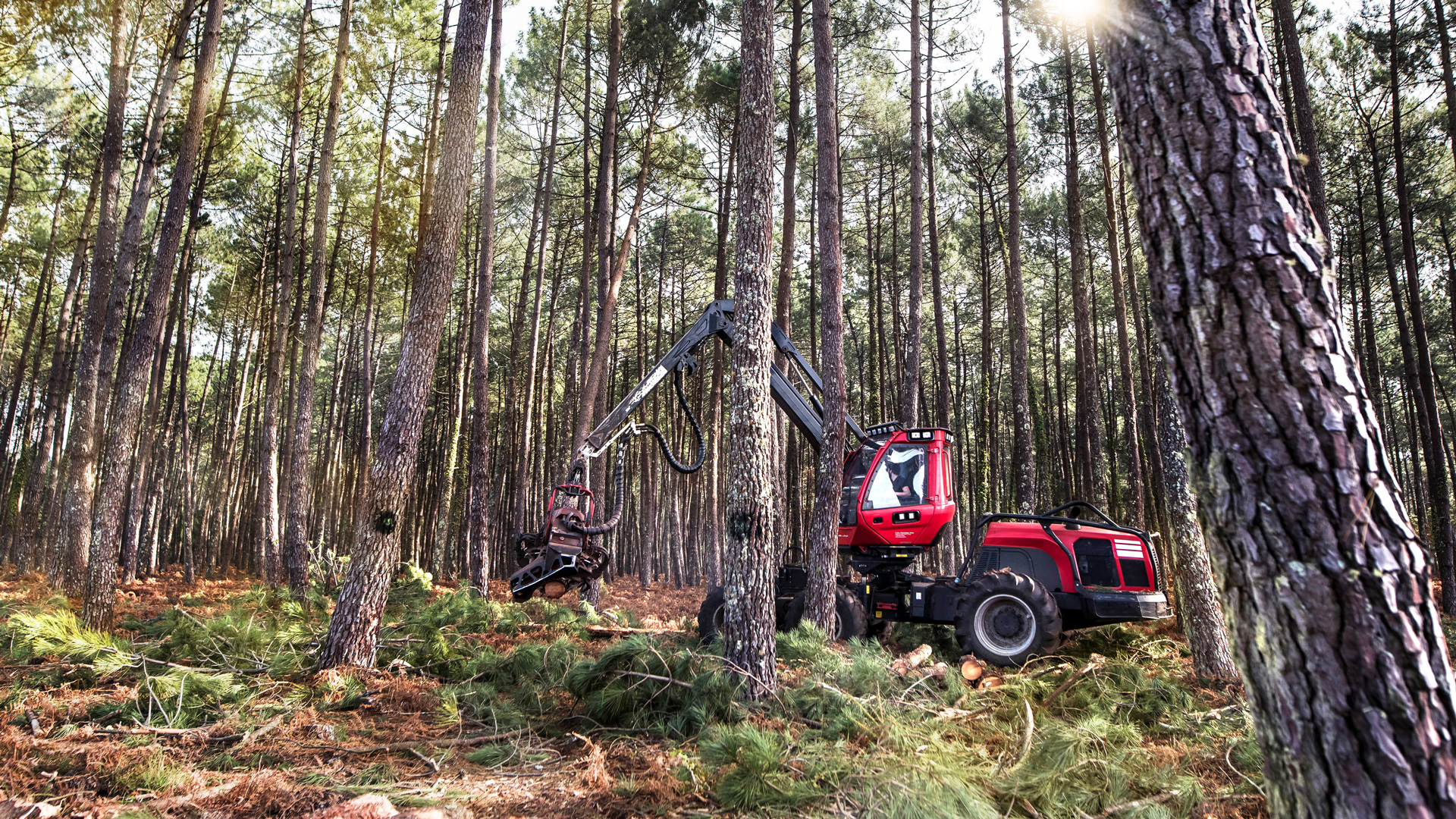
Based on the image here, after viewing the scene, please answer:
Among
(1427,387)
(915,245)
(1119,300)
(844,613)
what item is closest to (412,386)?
(844,613)

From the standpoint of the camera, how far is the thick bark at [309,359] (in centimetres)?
947

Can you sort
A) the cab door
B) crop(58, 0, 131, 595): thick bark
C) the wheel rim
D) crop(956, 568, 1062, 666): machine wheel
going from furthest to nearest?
1. crop(58, 0, 131, 595): thick bark
2. the cab door
3. the wheel rim
4. crop(956, 568, 1062, 666): machine wheel

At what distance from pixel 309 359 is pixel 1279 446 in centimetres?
1095

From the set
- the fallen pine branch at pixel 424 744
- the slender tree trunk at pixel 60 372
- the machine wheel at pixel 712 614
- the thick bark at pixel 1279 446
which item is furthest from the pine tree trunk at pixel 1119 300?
the slender tree trunk at pixel 60 372

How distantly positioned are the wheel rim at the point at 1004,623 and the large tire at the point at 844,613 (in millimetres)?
1167

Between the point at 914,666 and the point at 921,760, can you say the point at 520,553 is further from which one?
the point at 921,760

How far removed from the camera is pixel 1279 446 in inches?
66.3

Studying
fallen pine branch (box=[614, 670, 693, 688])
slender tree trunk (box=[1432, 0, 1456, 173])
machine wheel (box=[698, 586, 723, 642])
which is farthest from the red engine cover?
slender tree trunk (box=[1432, 0, 1456, 173])

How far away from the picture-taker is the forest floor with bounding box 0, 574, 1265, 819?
116 inches

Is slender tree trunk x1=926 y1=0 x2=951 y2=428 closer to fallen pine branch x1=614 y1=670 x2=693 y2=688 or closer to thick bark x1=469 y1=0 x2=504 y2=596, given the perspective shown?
thick bark x1=469 y1=0 x2=504 y2=596

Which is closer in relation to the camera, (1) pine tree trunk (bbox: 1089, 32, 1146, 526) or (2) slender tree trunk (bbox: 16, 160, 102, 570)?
(1) pine tree trunk (bbox: 1089, 32, 1146, 526)

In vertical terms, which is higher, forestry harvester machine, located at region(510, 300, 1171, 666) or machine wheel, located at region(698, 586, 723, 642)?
forestry harvester machine, located at region(510, 300, 1171, 666)

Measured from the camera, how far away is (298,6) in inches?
463

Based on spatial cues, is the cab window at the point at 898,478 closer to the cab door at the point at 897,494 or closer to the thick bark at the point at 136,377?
the cab door at the point at 897,494
